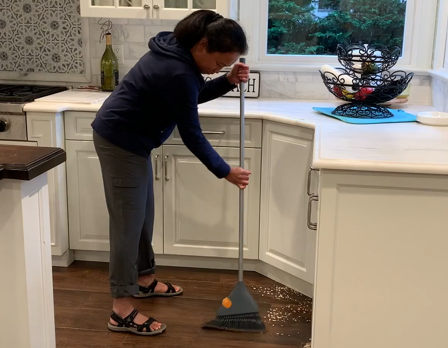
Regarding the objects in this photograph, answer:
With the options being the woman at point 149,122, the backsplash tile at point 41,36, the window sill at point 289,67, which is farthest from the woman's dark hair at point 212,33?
the backsplash tile at point 41,36

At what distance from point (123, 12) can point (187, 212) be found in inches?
43.0

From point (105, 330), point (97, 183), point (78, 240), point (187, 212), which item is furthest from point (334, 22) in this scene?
point (105, 330)

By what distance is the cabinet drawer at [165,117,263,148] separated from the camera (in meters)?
2.72

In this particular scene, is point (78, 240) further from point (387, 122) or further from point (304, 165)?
point (387, 122)

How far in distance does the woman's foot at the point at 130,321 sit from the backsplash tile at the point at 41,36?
1.58 metres

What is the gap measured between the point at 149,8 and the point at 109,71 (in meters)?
0.51

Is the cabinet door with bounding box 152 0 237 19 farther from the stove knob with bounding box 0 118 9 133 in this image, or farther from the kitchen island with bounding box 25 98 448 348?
the stove knob with bounding box 0 118 9 133

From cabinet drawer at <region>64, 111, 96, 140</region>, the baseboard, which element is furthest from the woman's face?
the baseboard

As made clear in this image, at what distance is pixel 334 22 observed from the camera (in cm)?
326

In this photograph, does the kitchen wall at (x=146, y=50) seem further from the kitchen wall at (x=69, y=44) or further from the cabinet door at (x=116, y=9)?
the cabinet door at (x=116, y=9)

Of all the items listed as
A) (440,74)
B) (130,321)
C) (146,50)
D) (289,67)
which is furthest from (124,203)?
(440,74)

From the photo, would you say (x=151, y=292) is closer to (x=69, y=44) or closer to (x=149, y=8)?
(x=149, y=8)

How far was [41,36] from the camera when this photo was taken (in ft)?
11.0

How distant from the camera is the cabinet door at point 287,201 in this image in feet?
8.44
